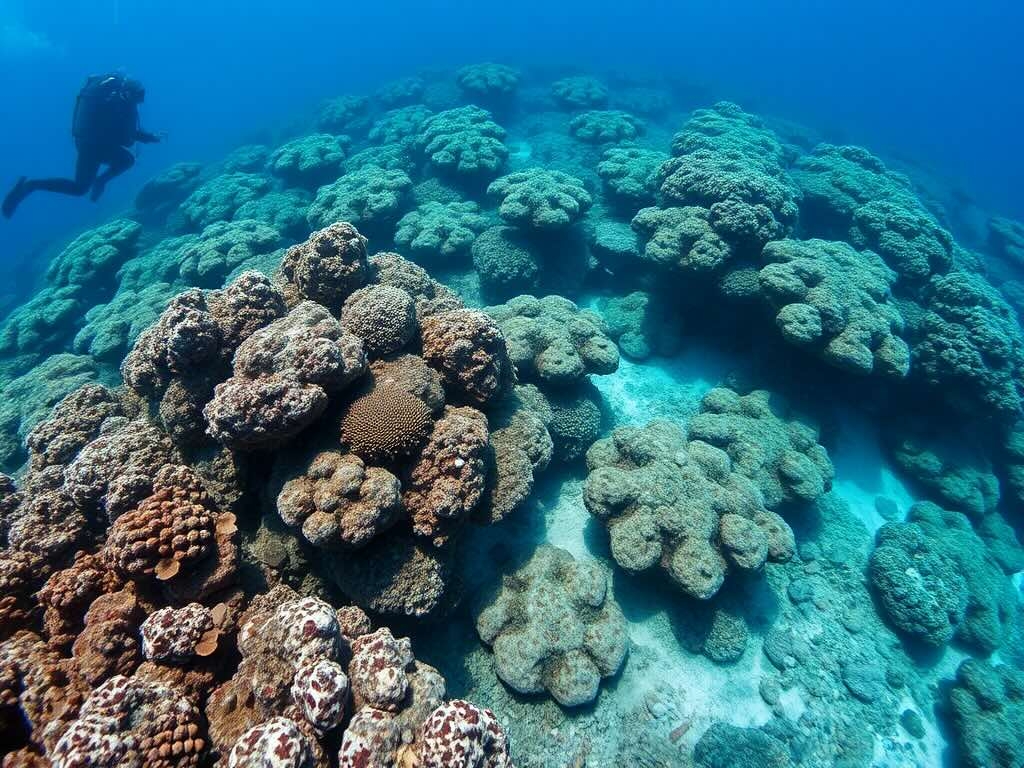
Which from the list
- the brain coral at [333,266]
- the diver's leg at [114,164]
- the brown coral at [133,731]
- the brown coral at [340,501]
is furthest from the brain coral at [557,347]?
the diver's leg at [114,164]

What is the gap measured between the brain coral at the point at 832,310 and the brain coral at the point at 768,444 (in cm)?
147

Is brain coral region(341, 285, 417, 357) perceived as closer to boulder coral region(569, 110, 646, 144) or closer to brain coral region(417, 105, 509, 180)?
brain coral region(417, 105, 509, 180)

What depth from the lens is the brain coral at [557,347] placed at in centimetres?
783

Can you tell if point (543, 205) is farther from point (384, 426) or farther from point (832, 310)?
point (384, 426)

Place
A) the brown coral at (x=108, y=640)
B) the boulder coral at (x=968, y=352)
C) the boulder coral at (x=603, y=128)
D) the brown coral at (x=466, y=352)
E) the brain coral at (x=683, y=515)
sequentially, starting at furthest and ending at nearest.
Result: the boulder coral at (x=603, y=128), the boulder coral at (x=968, y=352), the brain coral at (x=683, y=515), the brown coral at (x=466, y=352), the brown coral at (x=108, y=640)

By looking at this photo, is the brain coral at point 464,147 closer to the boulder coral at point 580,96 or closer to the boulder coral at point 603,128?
the boulder coral at point 603,128

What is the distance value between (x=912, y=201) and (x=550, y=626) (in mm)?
16430

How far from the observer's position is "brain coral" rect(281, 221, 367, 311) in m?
6.06

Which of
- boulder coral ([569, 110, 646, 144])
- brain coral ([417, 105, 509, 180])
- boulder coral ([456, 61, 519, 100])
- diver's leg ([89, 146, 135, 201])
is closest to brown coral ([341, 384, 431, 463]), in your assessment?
brain coral ([417, 105, 509, 180])

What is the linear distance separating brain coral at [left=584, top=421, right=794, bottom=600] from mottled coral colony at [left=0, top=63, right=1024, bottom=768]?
5 centimetres

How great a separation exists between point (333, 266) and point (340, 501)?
3223 millimetres

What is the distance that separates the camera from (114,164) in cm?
1717

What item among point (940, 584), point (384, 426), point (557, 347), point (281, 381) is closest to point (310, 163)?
point (557, 347)

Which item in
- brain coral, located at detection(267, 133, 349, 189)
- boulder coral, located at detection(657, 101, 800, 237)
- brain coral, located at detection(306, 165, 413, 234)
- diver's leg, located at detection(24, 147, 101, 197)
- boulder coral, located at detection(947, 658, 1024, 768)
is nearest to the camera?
boulder coral, located at detection(947, 658, 1024, 768)
